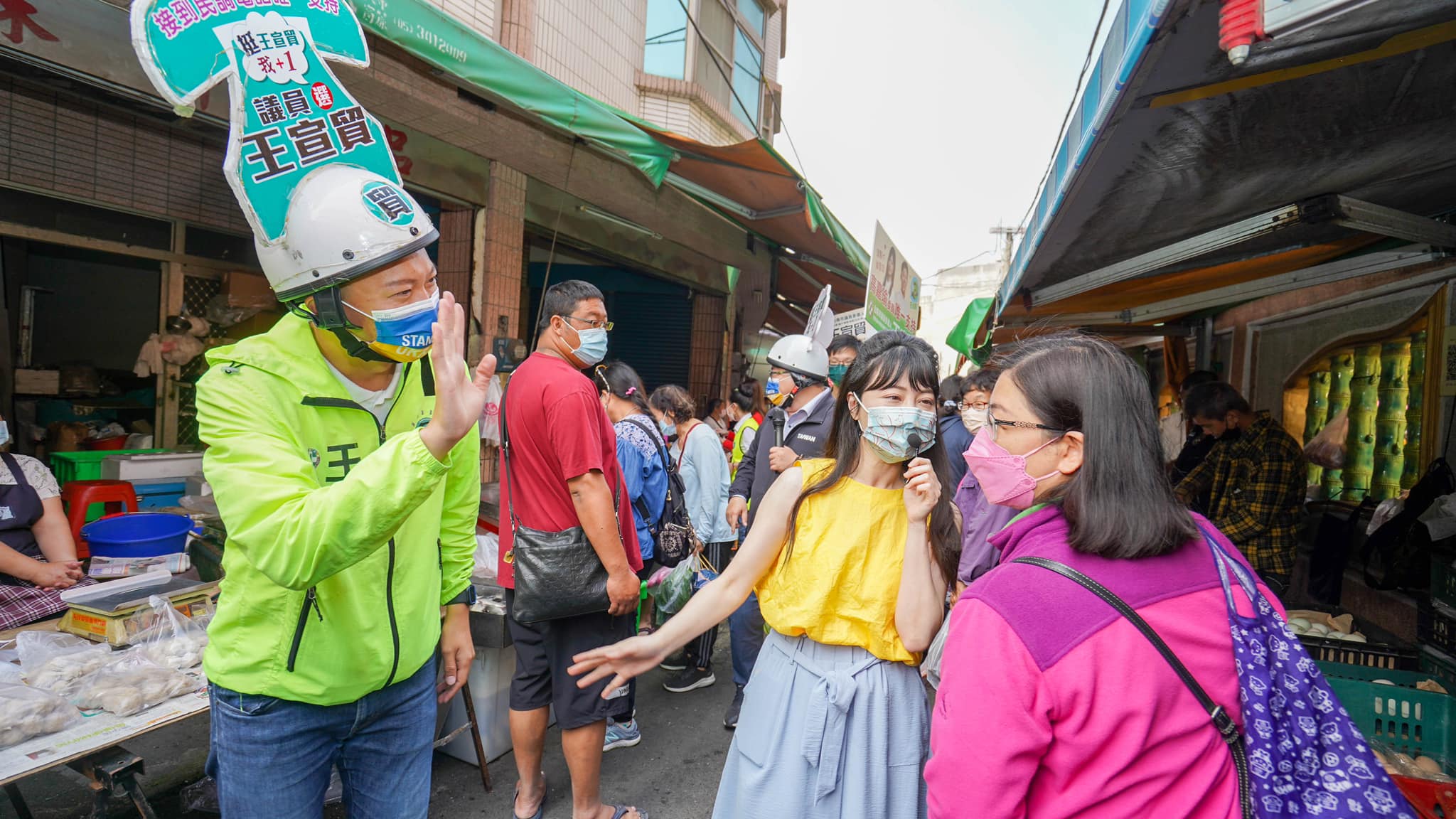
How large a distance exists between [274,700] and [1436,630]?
419 cm

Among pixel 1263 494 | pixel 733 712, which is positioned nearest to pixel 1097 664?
pixel 733 712

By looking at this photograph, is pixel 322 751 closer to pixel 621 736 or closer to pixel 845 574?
pixel 845 574

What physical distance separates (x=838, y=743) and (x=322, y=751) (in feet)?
4.18

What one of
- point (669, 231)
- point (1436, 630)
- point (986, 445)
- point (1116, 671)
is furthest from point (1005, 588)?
point (669, 231)

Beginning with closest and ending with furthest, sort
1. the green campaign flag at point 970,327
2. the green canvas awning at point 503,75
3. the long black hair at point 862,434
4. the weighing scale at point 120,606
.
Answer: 1. the long black hair at point 862,434
2. the weighing scale at point 120,606
3. the green canvas awning at point 503,75
4. the green campaign flag at point 970,327

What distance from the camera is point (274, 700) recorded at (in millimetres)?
1617

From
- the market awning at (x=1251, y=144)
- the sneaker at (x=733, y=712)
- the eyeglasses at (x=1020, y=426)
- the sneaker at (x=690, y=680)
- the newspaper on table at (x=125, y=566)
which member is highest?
the market awning at (x=1251, y=144)

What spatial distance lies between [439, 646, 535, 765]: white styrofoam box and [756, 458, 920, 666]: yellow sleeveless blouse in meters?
2.06

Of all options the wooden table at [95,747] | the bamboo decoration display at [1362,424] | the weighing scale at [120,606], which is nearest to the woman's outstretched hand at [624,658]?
the wooden table at [95,747]

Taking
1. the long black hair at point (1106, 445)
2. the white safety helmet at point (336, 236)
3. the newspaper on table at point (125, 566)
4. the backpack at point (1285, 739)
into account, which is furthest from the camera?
the newspaper on table at point (125, 566)

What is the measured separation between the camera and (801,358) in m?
4.30

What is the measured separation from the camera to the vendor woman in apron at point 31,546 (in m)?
3.26

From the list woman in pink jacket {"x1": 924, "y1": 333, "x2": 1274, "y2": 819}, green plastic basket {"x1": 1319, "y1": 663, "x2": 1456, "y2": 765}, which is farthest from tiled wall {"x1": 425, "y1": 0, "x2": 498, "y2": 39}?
green plastic basket {"x1": 1319, "y1": 663, "x2": 1456, "y2": 765}

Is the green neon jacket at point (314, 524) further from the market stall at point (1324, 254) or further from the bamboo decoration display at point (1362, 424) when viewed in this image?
the bamboo decoration display at point (1362, 424)
